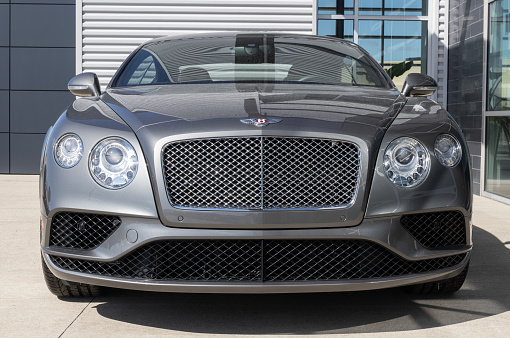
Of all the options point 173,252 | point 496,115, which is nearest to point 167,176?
point 173,252

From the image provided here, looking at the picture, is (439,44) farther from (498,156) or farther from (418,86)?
(418,86)

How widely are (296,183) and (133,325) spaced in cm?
99

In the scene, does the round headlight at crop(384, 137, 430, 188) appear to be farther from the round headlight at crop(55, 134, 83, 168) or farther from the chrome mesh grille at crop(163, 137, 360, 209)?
the round headlight at crop(55, 134, 83, 168)

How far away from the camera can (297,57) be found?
14.9ft

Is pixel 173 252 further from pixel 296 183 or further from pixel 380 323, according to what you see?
pixel 380 323

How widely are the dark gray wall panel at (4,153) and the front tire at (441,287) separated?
9.88 m

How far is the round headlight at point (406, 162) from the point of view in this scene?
317 centimetres

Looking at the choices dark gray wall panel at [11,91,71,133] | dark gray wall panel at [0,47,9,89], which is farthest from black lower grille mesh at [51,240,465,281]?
dark gray wall panel at [0,47,9,89]

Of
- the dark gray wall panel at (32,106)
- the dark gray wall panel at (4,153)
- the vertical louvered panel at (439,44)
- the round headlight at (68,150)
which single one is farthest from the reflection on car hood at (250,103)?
the dark gray wall panel at (4,153)

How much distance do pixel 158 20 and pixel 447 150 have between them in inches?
333

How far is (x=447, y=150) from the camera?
3314 millimetres

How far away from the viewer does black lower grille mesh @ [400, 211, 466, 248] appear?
319 cm

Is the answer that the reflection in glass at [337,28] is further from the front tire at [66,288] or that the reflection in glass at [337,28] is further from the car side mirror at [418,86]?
the front tire at [66,288]

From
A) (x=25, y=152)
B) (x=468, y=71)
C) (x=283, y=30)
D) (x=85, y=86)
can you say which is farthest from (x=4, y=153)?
(x=85, y=86)
